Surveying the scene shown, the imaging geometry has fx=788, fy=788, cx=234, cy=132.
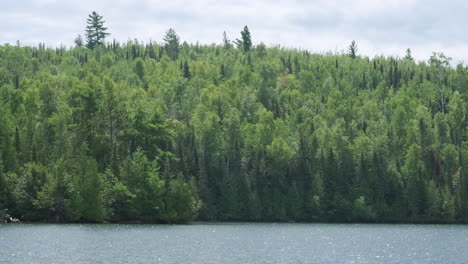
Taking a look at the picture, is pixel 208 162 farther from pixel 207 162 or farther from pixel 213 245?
pixel 213 245

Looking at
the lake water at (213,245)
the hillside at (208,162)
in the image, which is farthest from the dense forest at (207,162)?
the lake water at (213,245)

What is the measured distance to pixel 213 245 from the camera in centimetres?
7756

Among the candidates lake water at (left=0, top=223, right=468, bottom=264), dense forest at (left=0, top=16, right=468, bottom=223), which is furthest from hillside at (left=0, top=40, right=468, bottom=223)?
lake water at (left=0, top=223, right=468, bottom=264)

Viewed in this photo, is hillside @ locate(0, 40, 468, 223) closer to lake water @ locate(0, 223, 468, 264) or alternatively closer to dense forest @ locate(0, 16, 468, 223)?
dense forest @ locate(0, 16, 468, 223)

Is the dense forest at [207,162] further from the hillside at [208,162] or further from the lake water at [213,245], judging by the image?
the lake water at [213,245]

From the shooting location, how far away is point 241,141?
154m

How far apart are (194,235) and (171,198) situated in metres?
22.9

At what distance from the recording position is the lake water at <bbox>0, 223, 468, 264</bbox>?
6431 cm

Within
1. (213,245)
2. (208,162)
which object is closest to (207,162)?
(208,162)

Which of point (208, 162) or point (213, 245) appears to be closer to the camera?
point (213, 245)

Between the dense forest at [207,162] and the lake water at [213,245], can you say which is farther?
the dense forest at [207,162]

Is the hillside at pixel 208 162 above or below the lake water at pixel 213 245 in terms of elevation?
above

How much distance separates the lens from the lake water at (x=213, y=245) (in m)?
64.3

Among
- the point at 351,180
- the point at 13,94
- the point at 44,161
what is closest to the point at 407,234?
the point at 351,180
